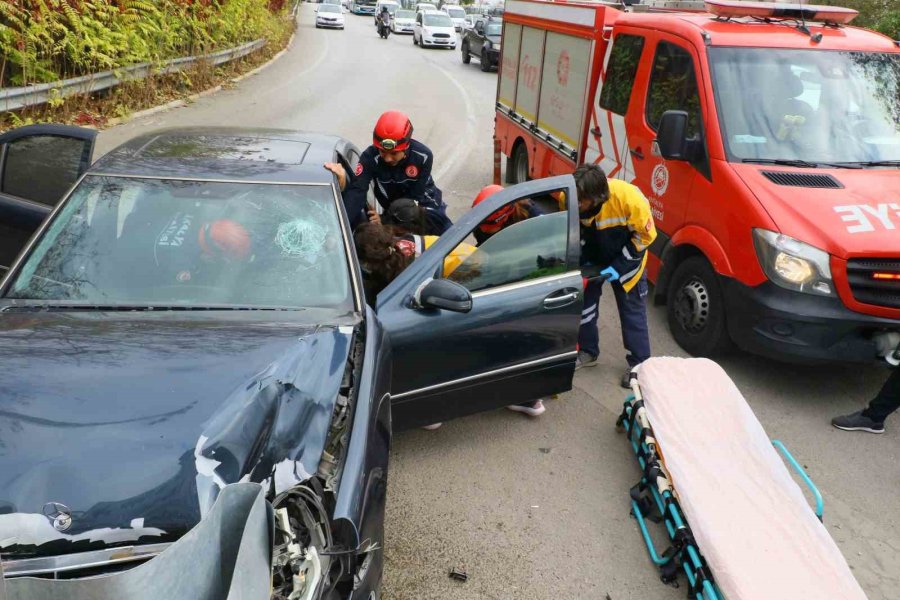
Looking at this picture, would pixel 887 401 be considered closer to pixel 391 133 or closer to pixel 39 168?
pixel 391 133

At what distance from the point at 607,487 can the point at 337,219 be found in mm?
2013

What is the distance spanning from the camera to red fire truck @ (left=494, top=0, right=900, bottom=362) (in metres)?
4.54

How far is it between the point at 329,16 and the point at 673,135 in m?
36.1

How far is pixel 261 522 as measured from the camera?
197cm

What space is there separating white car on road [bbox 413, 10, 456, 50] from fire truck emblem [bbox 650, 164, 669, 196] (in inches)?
1070

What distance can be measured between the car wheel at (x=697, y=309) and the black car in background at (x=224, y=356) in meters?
1.57

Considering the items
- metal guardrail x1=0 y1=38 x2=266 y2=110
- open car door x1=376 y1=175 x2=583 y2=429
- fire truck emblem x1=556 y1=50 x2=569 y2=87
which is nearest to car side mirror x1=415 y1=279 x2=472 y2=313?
open car door x1=376 y1=175 x2=583 y2=429

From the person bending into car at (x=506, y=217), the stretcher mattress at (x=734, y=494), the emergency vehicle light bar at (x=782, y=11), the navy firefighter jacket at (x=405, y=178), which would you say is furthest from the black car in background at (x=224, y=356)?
the emergency vehicle light bar at (x=782, y=11)

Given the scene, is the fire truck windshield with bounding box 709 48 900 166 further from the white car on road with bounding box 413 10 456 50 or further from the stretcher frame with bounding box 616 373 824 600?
the white car on road with bounding box 413 10 456 50

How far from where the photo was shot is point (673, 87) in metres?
5.75

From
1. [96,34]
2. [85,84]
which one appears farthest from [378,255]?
[96,34]

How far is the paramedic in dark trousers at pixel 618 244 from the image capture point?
4.44 m

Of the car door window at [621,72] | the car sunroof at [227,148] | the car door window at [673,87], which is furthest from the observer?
the car door window at [621,72]

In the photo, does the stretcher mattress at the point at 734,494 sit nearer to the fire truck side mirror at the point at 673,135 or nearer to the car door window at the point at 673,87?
the fire truck side mirror at the point at 673,135
